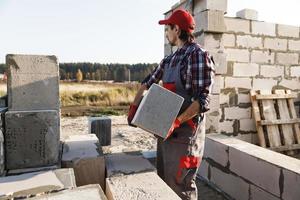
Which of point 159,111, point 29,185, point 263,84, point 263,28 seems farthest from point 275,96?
point 29,185

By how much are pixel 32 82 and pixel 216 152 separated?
2562mm

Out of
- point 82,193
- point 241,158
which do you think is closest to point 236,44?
point 241,158

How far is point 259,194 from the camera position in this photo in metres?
3.01

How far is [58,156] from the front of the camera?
9.55ft

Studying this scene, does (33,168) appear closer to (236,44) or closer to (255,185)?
(255,185)

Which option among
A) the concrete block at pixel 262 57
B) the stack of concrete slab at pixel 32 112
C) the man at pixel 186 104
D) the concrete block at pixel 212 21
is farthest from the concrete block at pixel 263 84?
the stack of concrete slab at pixel 32 112

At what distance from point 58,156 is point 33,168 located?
277 millimetres

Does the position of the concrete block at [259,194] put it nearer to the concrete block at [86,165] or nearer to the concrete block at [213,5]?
the concrete block at [86,165]

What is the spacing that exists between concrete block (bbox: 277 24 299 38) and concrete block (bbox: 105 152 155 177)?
3.59m

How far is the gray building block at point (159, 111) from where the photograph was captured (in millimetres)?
2152

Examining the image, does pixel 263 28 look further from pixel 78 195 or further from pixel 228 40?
pixel 78 195

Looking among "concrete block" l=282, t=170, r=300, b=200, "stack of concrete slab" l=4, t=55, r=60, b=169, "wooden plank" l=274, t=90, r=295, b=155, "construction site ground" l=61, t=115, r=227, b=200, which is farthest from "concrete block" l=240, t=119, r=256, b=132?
"stack of concrete slab" l=4, t=55, r=60, b=169

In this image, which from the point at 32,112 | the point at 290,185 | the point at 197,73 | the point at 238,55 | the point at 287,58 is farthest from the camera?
the point at 287,58

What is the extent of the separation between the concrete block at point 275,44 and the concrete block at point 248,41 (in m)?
0.16
